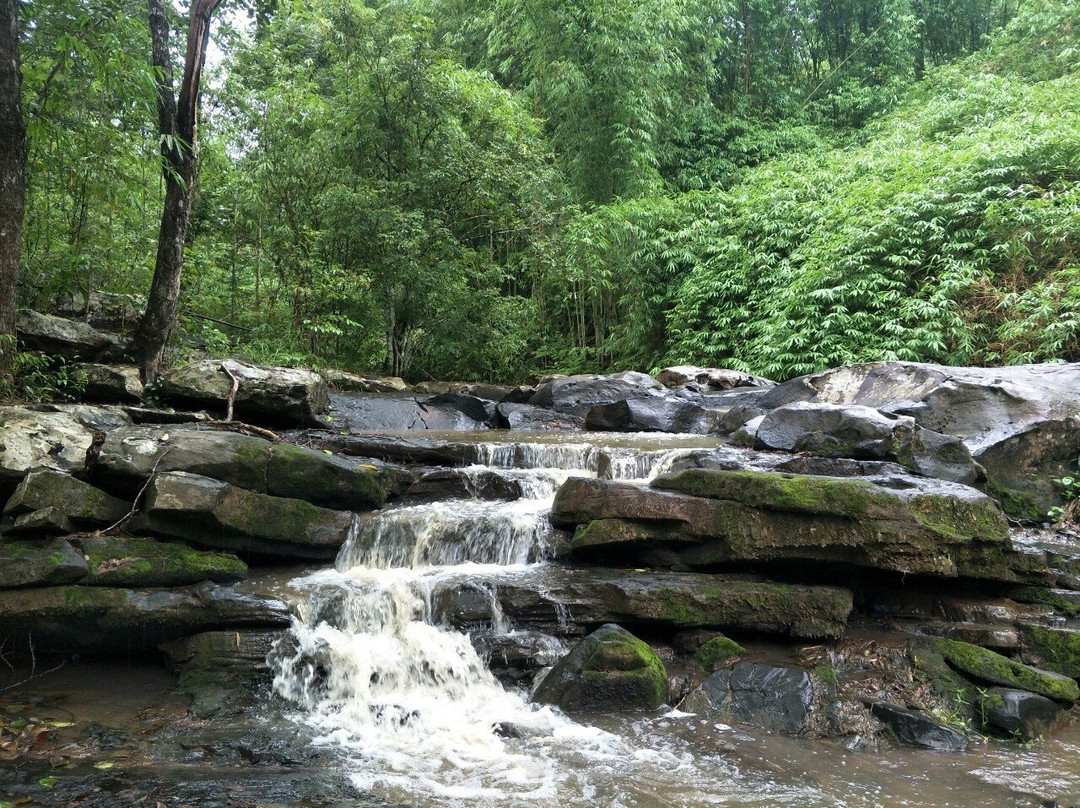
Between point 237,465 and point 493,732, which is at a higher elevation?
point 237,465

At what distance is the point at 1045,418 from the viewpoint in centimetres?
733

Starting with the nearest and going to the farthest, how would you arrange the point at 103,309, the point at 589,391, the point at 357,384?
the point at 103,309
the point at 589,391
the point at 357,384

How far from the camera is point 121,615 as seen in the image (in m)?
4.57

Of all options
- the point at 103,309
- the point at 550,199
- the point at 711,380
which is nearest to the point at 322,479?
the point at 103,309

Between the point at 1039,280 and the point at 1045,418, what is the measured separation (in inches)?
192

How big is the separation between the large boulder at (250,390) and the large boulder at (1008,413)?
6.45 metres

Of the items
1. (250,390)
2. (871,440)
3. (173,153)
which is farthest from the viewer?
(250,390)

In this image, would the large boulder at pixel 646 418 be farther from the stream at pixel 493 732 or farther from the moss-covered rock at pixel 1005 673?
the moss-covered rock at pixel 1005 673

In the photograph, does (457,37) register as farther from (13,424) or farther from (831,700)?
(831,700)

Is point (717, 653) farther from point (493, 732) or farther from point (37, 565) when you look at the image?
point (37, 565)

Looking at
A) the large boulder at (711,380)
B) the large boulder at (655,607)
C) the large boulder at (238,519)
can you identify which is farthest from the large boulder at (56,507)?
the large boulder at (711,380)

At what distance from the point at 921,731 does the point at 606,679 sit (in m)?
1.84

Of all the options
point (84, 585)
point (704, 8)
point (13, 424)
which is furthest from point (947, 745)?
point (704, 8)

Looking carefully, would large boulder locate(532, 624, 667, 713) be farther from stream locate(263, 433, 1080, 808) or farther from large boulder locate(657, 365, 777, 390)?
large boulder locate(657, 365, 777, 390)
